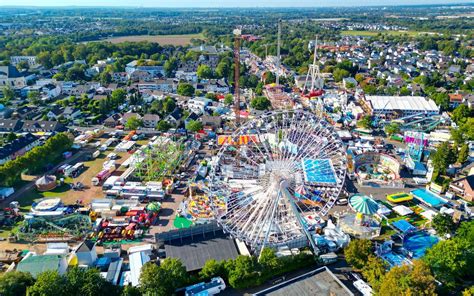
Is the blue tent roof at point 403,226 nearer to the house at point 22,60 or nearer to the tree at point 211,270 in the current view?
the tree at point 211,270

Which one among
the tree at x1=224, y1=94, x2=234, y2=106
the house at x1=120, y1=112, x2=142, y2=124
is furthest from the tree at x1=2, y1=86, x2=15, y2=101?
the tree at x1=224, y1=94, x2=234, y2=106

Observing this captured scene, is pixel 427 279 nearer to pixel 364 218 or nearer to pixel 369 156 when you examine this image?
pixel 364 218

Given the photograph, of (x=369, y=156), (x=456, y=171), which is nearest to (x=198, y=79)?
(x=369, y=156)

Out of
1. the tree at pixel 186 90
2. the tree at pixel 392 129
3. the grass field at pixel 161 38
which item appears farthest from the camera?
the grass field at pixel 161 38

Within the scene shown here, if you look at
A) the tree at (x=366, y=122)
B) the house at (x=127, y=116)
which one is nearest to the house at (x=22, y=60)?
the house at (x=127, y=116)

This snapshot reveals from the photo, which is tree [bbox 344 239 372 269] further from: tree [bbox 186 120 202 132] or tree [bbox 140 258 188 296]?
tree [bbox 186 120 202 132]
